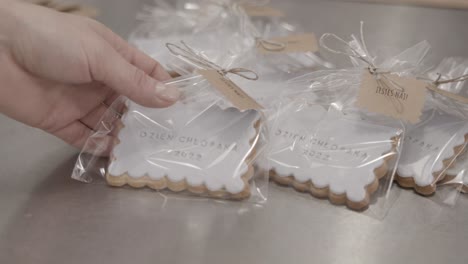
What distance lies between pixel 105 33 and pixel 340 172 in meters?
0.53

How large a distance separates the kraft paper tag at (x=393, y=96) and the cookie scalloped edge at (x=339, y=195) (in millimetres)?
50

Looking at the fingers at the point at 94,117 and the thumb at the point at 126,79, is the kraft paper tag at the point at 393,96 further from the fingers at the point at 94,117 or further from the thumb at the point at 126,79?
the fingers at the point at 94,117

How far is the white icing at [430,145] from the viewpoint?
771 mm

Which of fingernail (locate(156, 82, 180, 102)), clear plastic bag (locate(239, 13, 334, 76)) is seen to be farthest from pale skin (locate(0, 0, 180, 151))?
clear plastic bag (locate(239, 13, 334, 76))

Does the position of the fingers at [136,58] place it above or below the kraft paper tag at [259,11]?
above

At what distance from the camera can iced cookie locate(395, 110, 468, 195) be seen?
2.52ft

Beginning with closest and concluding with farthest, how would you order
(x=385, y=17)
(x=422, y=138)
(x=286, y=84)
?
1. (x=422, y=138)
2. (x=286, y=84)
3. (x=385, y=17)

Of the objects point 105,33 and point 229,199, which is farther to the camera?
point 105,33

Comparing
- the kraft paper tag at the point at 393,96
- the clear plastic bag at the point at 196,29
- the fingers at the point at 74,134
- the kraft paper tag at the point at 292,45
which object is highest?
the kraft paper tag at the point at 393,96

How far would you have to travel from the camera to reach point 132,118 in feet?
2.74

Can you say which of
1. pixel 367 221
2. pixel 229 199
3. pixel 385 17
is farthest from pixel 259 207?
pixel 385 17

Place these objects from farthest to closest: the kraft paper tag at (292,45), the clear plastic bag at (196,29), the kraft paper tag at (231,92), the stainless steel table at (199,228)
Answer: the clear plastic bag at (196,29), the kraft paper tag at (292,45), the kraft paper tag at (231,92), the stainless steel table at (199,228)

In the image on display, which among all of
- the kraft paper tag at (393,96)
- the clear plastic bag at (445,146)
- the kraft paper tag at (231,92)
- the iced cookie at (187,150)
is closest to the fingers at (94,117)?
the iced cookie at (187,150)

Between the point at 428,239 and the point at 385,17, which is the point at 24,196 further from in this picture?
the point at 385,17
